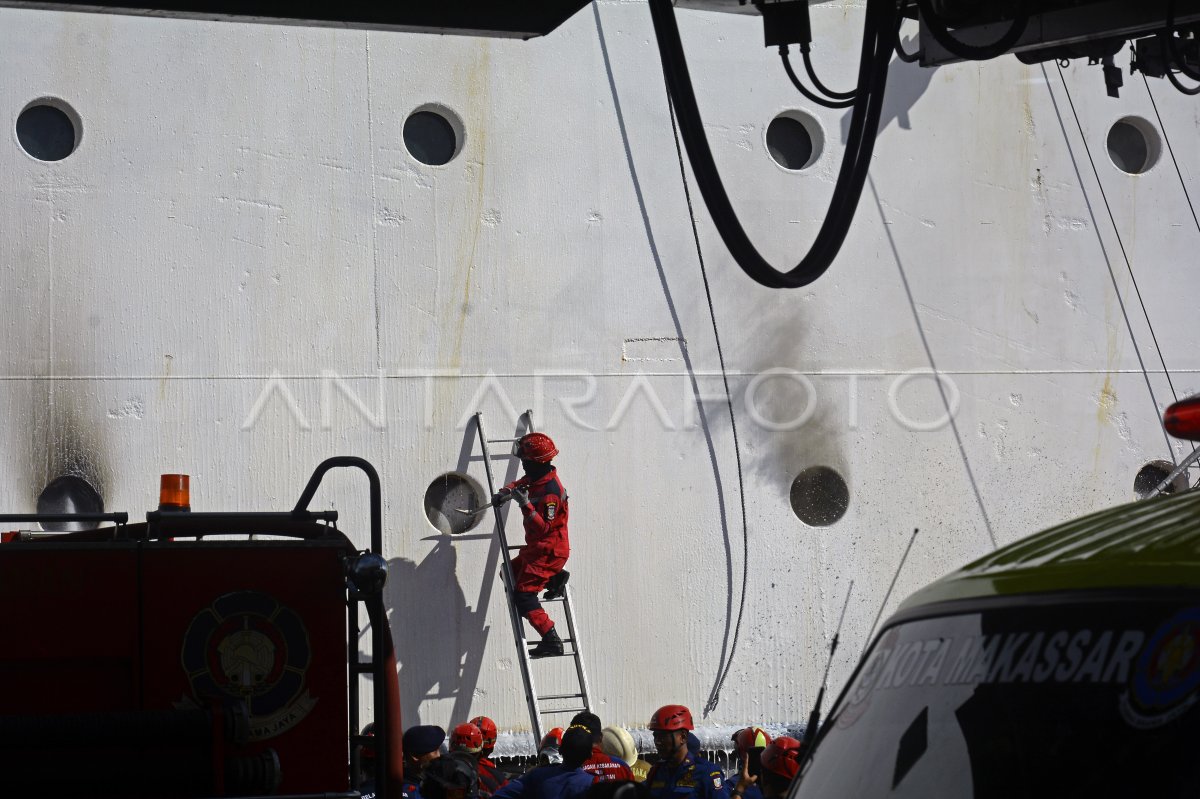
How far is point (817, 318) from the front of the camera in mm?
10312

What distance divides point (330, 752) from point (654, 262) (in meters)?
6.62

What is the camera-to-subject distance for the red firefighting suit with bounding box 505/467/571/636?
9.37 m

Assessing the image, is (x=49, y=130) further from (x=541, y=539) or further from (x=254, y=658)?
(x=254, y=658)

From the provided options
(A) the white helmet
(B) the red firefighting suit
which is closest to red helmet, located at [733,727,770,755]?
(A) the white helmet

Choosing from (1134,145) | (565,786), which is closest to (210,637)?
(565,786)

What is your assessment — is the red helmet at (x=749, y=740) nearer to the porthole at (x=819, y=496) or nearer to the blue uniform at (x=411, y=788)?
the porthole at (x=819, y=496)

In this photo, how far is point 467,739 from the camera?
28.3 ft

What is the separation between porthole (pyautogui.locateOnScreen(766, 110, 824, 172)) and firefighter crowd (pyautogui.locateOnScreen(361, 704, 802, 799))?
446cm

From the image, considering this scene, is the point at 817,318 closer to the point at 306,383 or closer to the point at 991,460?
the point at 991,460

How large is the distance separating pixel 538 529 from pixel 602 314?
1.63 m

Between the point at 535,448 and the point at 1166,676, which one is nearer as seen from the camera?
the point at 1166,676

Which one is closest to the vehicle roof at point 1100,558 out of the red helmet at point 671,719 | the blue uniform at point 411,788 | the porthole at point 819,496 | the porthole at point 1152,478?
the red helmet at point 671,719

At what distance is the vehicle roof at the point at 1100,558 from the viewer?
214 centimetres

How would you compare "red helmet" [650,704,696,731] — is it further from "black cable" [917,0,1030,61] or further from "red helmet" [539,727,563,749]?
"black cable" [917,0,1030,61]
